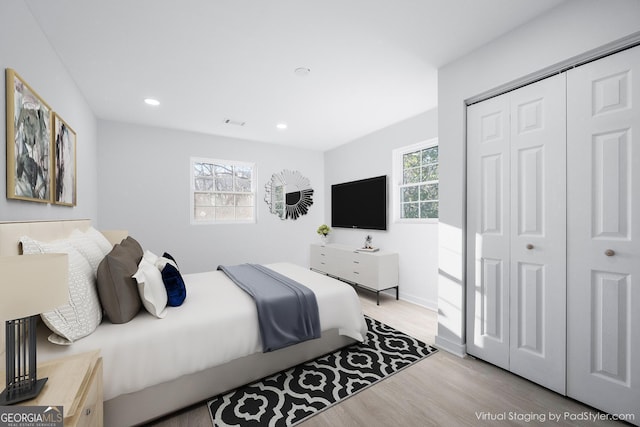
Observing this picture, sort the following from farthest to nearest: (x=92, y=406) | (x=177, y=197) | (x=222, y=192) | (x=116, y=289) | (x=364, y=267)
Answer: (x=222, y=192) < (x=177, y=197) < (x=364, y=267) < (x=116, y=289) < (x=92, y=406)

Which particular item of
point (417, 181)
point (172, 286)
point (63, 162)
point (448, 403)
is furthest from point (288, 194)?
point (448, 403)

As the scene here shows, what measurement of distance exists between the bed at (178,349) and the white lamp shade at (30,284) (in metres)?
0.59

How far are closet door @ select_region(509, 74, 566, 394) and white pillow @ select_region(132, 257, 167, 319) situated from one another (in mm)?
2477

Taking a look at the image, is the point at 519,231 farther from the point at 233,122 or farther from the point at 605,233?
the point at 233,122

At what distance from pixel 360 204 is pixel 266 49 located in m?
2.94

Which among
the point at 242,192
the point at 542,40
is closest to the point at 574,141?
the point at 542,40

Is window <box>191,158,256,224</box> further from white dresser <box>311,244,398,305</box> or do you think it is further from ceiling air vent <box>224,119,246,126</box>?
white dresser <box>311,244,398,305</box>

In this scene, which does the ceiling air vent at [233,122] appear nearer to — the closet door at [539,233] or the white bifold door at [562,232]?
the white bifold door at [562,232]

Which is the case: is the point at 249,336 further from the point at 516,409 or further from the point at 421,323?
the point at 421,323

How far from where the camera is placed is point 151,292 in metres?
1.70

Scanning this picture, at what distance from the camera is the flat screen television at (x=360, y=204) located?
4250 millimetres

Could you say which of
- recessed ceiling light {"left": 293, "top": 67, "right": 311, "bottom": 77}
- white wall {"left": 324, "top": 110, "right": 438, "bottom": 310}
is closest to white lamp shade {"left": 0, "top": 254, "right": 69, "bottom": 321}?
recessed ceiling light {"left": 293, "top": 67, "right": 311, "bottom": 77}

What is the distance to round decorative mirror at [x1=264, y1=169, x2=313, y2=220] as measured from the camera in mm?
5094

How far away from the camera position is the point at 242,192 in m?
4.85
